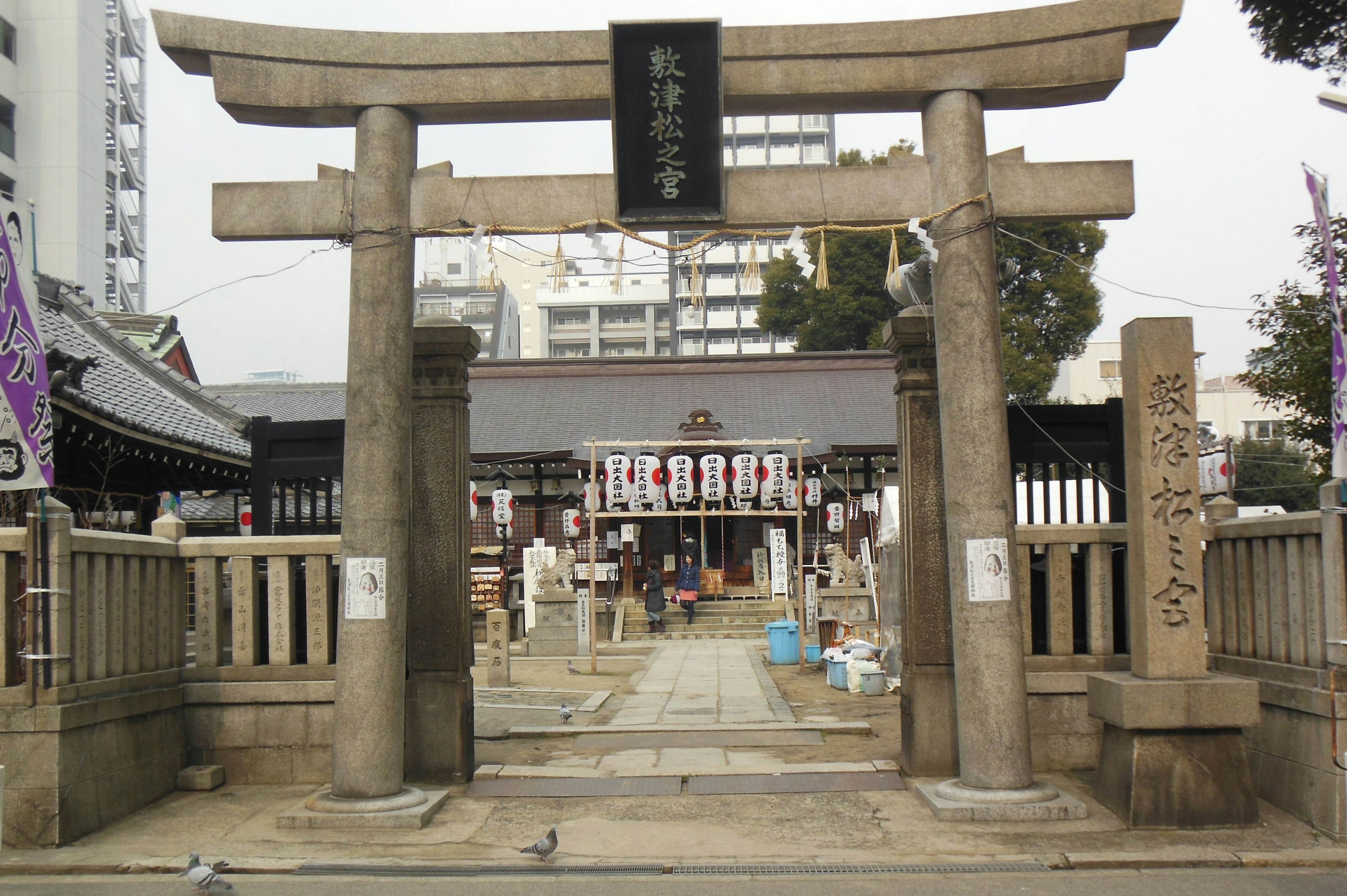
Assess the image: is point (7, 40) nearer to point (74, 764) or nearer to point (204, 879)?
point (74, 764)

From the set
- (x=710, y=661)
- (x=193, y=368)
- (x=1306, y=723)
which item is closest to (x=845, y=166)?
(x=1306, y=723)

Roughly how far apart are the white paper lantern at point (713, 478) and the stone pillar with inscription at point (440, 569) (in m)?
16.7

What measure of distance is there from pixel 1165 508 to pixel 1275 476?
41.3 metres

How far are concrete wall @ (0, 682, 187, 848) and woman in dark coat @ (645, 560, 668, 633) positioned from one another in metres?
18.5

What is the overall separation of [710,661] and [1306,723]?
13.7 m

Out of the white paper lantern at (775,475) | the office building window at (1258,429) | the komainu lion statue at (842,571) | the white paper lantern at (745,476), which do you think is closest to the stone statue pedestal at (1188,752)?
the komainu lion statue at (842,571)

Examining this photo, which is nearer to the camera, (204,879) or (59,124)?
(204,879)

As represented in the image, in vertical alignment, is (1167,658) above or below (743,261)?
below

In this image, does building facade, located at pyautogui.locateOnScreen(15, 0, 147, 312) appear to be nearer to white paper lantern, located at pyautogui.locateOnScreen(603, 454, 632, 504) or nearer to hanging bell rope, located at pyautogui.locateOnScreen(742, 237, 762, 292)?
white paper lantern, located at pyautogui.locateOnScreen(603, 454, 632, 504)

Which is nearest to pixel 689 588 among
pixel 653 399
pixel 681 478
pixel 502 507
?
pixel 681 478

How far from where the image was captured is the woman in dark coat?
26344 mm

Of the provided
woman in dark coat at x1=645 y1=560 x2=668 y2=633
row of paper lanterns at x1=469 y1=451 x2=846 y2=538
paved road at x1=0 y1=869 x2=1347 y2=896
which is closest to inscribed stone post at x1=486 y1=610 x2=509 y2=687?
row of paper lanterns at x1=469 y1=451 x2=846 y2=538

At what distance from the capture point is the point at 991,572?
25.3ft

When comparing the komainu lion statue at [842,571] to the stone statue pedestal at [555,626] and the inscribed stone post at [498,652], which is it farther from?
the inscribed stone post at [498,652]
